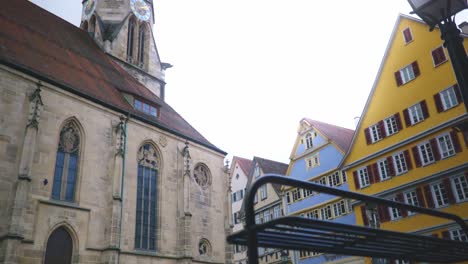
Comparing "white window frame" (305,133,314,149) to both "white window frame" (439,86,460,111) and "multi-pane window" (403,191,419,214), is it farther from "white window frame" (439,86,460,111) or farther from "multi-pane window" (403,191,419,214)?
"white window frame" (439,86,460,111)

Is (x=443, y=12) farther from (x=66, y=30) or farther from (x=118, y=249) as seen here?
(x=66, y=30)

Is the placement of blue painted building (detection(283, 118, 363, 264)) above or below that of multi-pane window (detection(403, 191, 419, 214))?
above

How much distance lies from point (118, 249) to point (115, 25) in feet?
67.5

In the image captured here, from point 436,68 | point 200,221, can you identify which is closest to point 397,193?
point 436,68

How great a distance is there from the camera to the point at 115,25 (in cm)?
3244

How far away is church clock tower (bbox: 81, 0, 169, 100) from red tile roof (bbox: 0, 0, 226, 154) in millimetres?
2147

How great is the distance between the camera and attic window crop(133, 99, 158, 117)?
2290 cm

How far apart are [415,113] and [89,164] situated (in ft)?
57.2

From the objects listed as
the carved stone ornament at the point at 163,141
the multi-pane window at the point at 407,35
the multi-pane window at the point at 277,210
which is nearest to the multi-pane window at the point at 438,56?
the multi-pane window at the point at 407,35

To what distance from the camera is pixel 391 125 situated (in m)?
24.2

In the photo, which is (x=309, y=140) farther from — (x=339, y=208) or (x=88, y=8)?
(x=88, y=8)

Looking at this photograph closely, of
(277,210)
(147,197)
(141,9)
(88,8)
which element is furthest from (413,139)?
(88,8)

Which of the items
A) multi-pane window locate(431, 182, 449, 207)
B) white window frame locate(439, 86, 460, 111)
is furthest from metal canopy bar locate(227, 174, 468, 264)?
white window frame locate(439, 86, 460, 111)

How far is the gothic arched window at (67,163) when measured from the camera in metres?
17.2
